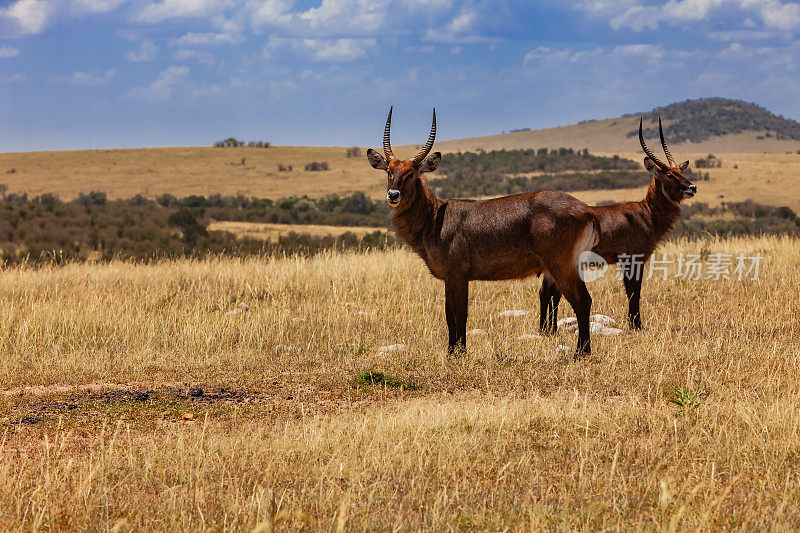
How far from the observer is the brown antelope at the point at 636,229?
9234 mm

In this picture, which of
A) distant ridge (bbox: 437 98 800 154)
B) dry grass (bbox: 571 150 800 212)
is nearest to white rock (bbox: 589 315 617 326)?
dry grass (bbox: 571 150 800 212)

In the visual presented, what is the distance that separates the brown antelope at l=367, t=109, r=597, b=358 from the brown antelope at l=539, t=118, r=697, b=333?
1.30 meters

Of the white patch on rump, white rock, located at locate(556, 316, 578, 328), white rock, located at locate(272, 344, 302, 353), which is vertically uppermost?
the white patch on rump

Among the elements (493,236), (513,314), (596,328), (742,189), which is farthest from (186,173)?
(493,236)

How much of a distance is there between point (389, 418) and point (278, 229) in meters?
→ 27.2

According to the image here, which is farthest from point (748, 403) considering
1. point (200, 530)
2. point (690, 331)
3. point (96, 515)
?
point (96, 515)

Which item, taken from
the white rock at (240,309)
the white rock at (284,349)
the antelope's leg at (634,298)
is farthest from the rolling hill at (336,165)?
the white rock at (284,349)

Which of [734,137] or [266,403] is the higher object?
[734,137]

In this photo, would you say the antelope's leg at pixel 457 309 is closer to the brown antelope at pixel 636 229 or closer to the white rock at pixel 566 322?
the brown antelope at pixel 636 229

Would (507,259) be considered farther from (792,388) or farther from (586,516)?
(586,516)

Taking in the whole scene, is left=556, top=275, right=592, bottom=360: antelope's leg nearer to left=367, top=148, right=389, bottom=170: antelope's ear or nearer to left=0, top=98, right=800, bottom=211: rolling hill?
left=367, top=148, right=389, bottom=170: antelope's ear

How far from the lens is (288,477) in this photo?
14.1 ft

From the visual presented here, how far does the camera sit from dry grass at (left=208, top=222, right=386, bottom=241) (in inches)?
1188

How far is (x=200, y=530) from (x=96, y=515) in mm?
656
